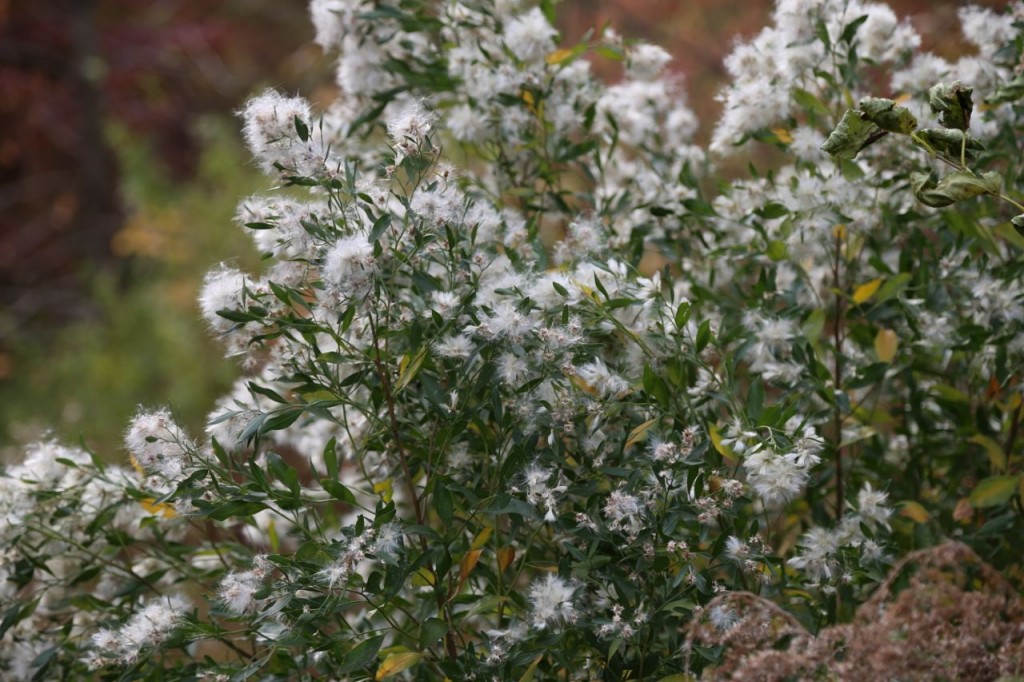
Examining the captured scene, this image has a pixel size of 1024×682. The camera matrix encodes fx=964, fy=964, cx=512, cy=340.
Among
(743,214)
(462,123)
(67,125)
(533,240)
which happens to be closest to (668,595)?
(533,240)

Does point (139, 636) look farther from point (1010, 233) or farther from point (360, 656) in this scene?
point (1010, 233)

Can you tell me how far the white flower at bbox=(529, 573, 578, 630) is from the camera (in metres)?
0.99

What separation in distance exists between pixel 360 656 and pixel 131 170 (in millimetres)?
5092

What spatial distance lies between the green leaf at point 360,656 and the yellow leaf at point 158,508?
265mm

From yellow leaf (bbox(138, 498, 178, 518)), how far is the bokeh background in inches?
117

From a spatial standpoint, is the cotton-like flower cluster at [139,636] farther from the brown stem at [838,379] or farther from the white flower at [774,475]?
the brown stem at [838,379]

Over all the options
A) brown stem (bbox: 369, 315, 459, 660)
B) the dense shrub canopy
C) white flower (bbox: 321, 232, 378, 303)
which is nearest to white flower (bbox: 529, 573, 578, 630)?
the dense shrub canopy

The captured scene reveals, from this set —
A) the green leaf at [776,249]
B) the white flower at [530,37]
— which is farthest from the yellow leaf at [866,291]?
the white flower at [530,37]

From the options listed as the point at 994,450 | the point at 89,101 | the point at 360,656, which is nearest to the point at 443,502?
the point at 360,656

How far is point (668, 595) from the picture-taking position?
102cm

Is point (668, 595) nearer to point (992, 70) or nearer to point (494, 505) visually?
point (494, 505)

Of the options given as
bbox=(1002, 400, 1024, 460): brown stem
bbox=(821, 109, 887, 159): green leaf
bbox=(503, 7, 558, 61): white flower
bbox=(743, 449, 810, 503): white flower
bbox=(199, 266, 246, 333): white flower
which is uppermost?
bbox=(503, 7, 558, 61): white flower

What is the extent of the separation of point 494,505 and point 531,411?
116 millimetres

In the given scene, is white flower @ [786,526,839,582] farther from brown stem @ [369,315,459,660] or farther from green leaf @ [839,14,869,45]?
green leaf @ [839,14,869,45]
